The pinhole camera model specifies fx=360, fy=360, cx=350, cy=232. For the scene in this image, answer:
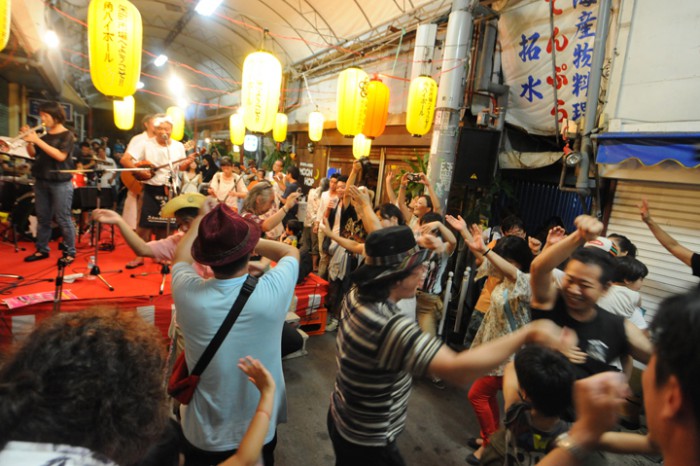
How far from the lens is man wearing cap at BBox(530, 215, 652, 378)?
226 cm

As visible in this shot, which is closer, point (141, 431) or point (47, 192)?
point (141, 431)

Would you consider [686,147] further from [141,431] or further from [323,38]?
[323,38]

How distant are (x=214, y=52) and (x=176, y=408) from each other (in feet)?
68.7

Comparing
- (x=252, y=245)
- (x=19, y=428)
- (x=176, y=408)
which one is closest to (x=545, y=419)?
(x=252, y=245)

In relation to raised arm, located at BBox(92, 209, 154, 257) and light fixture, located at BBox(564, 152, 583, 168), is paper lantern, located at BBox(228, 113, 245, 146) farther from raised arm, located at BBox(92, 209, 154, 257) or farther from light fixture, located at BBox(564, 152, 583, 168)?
raised arm, located at BBox(92, 209, 154, 257)

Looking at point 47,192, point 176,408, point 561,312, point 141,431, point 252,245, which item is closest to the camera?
point 141,431

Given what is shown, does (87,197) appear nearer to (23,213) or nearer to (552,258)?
(23,213)

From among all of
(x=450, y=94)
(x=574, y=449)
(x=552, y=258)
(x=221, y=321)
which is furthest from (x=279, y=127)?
(x=574, y=449)

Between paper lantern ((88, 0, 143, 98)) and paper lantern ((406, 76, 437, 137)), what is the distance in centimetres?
474

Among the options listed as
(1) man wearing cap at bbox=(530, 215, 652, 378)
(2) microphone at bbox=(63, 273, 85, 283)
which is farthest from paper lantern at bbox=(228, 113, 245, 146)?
(1) man wearing cap at bbox=(530, 215, 652, 378)

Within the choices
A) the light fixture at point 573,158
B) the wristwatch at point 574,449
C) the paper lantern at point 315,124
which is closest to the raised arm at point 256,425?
the wristwatch at point 574,449

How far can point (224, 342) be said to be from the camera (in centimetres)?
184

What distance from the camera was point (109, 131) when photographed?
100 feet

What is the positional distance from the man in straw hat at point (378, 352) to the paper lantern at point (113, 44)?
5.10 meters
